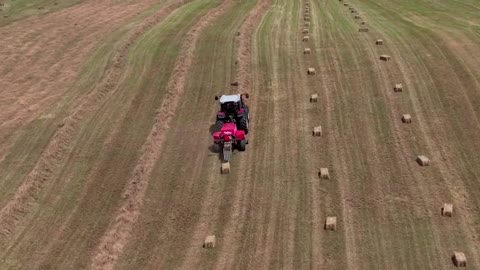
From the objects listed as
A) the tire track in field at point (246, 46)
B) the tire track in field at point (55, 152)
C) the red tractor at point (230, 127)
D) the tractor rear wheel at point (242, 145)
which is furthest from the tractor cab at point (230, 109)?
the tire track in field at point (55, 152)

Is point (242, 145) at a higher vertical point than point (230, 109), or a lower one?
lower

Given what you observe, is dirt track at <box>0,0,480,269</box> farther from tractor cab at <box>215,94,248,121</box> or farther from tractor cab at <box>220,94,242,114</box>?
tractor cab at <box>220,94,242,114</box>

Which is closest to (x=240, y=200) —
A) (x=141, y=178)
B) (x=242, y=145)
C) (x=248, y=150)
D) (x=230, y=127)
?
(x=242, y=145)

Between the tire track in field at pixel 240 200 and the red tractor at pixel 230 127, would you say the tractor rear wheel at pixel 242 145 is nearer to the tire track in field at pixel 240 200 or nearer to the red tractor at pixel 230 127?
the red tractor at pixel 230 127

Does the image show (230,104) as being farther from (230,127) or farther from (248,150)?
(248,150)

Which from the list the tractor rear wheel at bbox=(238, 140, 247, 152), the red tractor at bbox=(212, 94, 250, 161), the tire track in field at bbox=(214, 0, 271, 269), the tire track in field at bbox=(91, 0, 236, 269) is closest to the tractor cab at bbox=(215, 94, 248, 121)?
the red tractor at bbox=(212, 94, 250, 161)

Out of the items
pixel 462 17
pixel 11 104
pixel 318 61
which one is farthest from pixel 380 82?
pixel 11 104

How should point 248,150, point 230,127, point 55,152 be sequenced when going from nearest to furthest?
point 230,127 → point 248,150 → point 55,152
